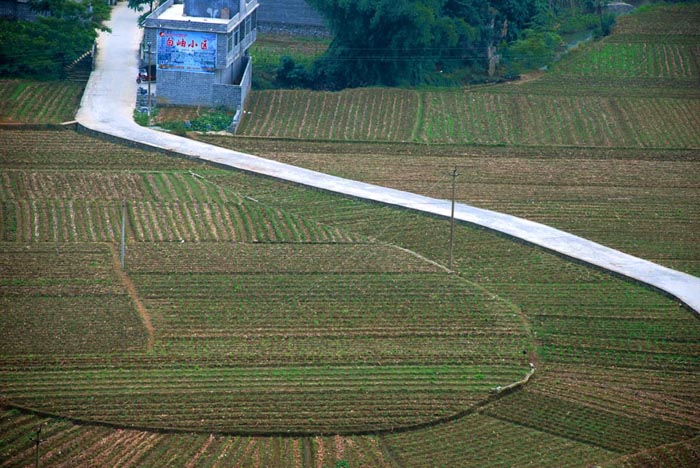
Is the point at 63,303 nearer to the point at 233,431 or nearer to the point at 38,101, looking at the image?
the point at 233,431

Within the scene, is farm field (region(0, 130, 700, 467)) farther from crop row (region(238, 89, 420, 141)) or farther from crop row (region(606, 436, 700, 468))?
crop row (region(238, 89, 420, 141))

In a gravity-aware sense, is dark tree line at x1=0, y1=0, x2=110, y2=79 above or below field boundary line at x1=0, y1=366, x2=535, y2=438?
above

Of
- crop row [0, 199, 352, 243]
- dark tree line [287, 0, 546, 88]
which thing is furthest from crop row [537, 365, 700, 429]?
dark tree line [287, 0, 546, 88]

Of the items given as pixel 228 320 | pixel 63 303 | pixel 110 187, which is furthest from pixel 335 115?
pixel 63 303

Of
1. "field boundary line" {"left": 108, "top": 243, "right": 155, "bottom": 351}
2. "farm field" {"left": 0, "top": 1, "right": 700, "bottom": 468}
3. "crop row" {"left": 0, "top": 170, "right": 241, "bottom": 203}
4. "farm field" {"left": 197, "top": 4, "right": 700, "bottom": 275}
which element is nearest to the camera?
"farm field" {"left": 0, "top": 1, "right": 700, "bottom": 468}

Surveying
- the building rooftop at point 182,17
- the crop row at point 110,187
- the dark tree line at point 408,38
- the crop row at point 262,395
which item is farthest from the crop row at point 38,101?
the crop row at point 262,395

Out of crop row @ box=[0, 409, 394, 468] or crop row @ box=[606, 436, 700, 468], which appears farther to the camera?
crop row @ box=[606, 436, 700, 468]

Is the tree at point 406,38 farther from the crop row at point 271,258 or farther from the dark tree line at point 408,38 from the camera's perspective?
the crop row at point 271,258
